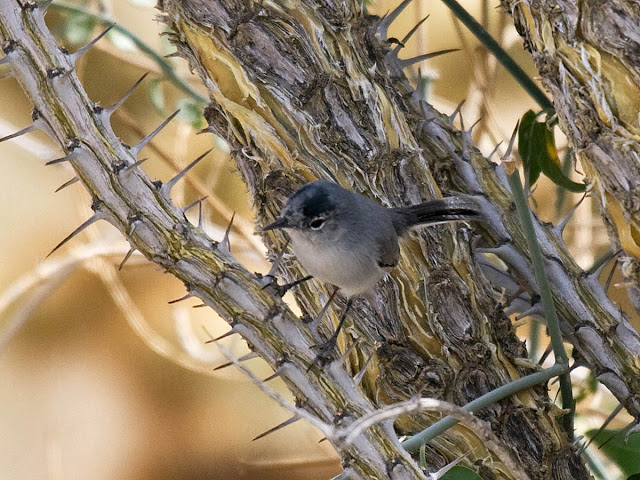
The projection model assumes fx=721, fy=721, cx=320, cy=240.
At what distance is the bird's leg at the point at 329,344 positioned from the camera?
906 millimetres

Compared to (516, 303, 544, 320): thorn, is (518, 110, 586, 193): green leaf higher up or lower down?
higher up

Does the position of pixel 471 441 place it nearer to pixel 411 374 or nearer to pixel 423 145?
pixel 411 374

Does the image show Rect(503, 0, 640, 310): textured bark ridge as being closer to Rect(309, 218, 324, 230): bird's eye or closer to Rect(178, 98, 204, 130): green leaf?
Rect(309, 218, 324, 230): bird's eye

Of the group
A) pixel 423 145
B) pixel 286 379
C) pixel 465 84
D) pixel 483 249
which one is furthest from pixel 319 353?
pixel 465 84

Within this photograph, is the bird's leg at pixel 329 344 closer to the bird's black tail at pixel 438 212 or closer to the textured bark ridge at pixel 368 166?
the textured bark ridge at pixel 368 166

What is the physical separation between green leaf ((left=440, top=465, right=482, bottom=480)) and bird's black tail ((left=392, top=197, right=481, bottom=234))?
0.42 metres

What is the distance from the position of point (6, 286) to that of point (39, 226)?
0.79ft

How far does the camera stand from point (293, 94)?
3.92 feet

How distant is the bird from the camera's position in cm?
123

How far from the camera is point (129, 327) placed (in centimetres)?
272

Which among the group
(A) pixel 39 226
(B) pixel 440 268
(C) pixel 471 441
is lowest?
(C) pixel 471 441

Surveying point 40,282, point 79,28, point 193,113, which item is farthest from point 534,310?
point 40,282

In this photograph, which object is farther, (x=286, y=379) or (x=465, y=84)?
(x=465, y=84)

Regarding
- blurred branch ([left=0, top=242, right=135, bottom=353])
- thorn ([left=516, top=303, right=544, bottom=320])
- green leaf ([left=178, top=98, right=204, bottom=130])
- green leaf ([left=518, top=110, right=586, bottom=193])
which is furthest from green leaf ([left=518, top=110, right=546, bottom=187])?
blurred branch ([left=0, top=242, right=135, bottom=353])
